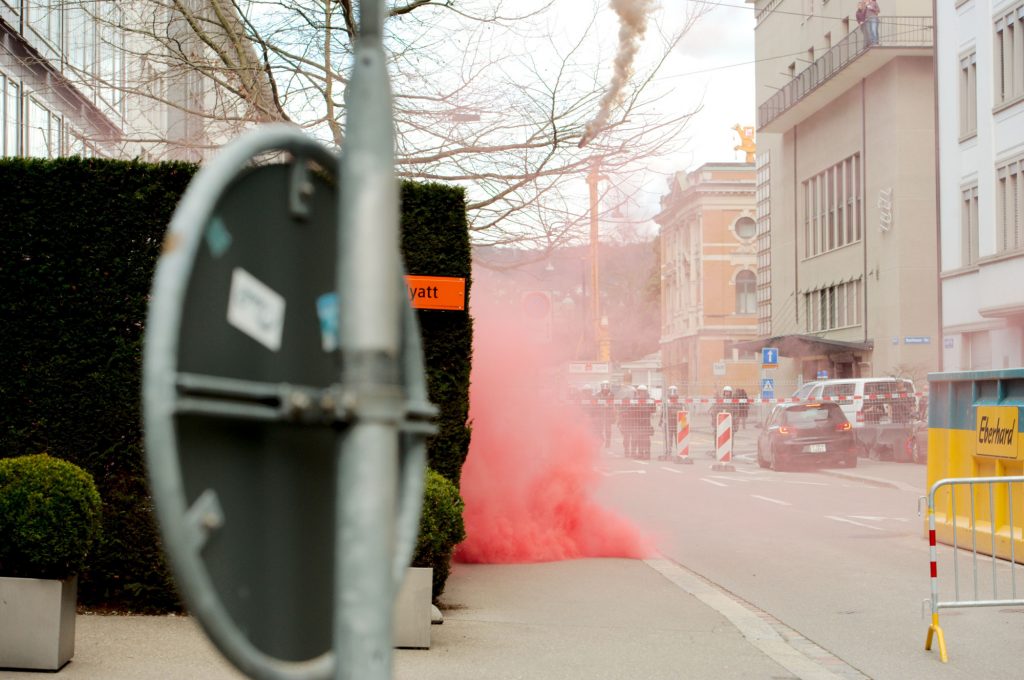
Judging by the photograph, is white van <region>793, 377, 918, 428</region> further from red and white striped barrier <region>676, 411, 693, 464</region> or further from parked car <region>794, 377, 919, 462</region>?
red and white striped barrier <region>676, 411, 693, 464</region>

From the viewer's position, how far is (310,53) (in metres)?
14.6

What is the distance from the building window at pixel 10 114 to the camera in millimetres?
20984

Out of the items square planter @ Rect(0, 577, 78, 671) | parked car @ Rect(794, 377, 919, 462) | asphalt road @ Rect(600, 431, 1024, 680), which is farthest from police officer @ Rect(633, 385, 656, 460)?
square planter @ Rect(0, 577, 78, 671)

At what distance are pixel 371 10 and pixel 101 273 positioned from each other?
7.17m

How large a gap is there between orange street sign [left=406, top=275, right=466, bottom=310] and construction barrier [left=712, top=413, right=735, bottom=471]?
20.7 meters

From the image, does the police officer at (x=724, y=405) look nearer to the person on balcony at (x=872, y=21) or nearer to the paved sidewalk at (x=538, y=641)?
the person on balcony at (x=872, y=21)

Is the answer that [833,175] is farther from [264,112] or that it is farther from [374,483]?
[374,483]

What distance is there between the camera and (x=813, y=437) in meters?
29.2

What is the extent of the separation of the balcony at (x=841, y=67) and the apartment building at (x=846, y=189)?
0.07 meters

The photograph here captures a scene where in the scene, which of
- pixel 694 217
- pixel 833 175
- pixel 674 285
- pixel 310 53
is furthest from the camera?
pixel 674 285

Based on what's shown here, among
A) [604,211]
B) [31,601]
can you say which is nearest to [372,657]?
[31,601]

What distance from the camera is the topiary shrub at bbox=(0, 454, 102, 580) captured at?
657 cm

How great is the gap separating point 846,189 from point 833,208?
5.53 feet

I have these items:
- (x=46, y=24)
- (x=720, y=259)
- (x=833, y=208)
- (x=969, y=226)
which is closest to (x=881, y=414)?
(x=969, y=226)
